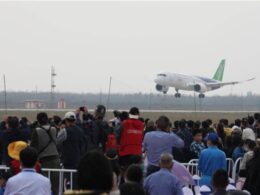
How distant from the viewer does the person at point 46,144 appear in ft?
36.4

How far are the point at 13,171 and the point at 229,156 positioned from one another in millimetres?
4610

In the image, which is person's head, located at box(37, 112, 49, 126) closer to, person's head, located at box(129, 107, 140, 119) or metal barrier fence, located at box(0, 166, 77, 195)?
metal barrier fence, located at box(0, 166, 77, 195)

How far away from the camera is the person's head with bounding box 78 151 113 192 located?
3.95 metres

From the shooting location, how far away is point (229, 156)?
1239 centimetres

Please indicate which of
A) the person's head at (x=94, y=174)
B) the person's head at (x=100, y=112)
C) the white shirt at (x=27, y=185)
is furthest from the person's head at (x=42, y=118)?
the person's head at (x=94, y=174)

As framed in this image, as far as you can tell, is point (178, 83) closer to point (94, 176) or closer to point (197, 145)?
point (197, 145)

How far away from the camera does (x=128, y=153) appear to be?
1240cm

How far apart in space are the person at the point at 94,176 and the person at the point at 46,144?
7.11 meters

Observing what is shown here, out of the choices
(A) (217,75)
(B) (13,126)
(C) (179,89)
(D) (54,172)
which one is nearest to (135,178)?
(D) (54,172)

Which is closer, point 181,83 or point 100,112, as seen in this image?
point 100,112

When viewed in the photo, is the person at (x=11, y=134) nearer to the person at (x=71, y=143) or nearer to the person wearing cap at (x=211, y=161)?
the person at (x=71, y=143)

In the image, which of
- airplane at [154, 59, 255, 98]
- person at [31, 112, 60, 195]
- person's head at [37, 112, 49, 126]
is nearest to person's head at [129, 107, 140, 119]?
person at [31, 112, 60, 195]

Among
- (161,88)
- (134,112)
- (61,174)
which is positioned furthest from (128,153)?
(161,88)

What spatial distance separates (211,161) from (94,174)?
6.27 metres
